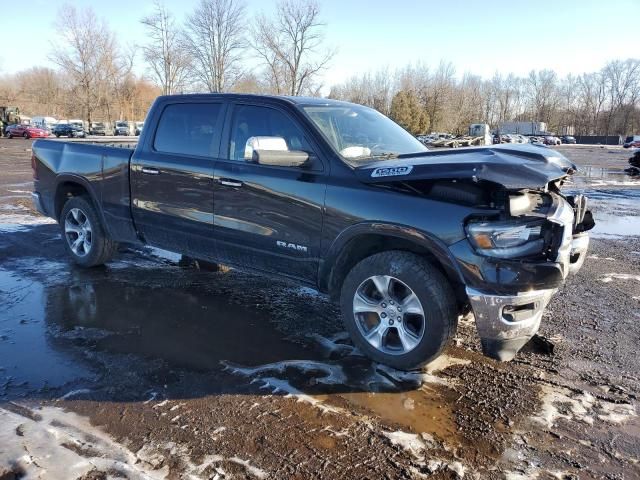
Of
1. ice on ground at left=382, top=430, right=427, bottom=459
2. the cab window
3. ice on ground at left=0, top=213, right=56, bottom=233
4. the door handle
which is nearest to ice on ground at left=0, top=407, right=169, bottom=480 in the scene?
ice on ground at left=382, top=430, right=427, bottom=459

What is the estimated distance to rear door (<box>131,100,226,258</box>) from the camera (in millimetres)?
4621

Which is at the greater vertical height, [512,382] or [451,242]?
[451,242]

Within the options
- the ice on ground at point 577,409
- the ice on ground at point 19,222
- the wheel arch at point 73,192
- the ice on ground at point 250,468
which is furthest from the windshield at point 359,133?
the ice on ground at point 19,222

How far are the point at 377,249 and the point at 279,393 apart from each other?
126 centimetres

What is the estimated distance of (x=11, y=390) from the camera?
3.30 m

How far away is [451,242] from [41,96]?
3997 inches

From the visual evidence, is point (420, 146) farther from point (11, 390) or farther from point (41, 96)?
point (41, 96)

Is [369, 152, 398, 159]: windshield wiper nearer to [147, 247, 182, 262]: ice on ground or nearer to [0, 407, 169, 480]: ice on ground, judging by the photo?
[0, 407, 169, 480]: ice on ground

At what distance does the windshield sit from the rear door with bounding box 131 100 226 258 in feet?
3.30

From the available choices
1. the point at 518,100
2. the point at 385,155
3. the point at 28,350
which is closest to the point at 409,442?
the point at 385,155

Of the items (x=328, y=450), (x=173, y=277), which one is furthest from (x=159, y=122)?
(x=328, y=450)

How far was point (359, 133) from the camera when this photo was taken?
14.6ft

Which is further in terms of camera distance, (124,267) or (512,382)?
(124,267)

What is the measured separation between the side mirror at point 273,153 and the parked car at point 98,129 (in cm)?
5421
